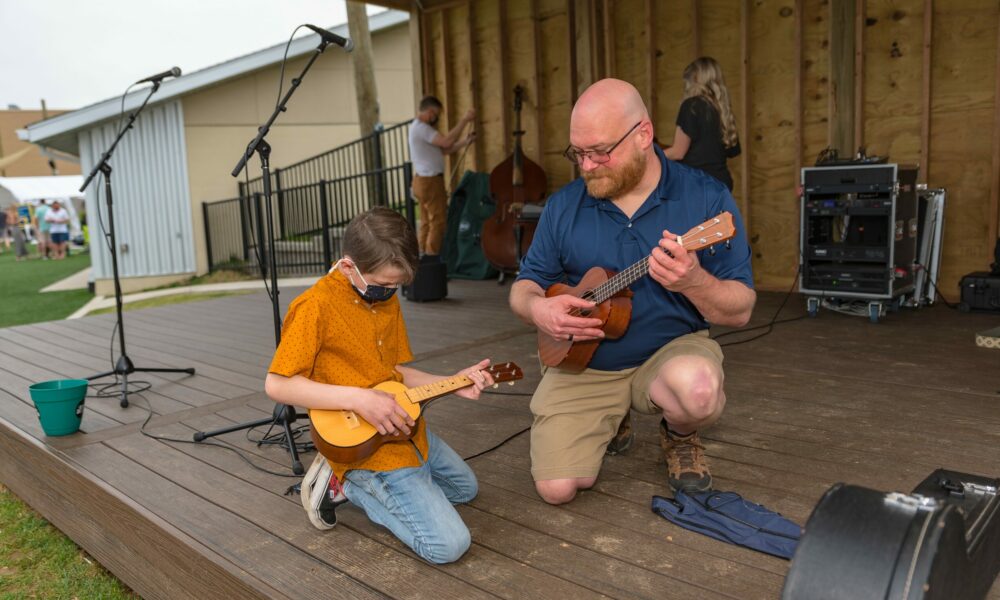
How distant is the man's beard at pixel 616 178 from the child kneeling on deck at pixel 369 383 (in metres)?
0.57

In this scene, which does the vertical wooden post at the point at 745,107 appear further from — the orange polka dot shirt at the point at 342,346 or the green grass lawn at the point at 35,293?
the green grass lawn at the point at 35,293

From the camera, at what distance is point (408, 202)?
6586 mm

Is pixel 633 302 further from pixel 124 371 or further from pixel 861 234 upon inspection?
pixel 861 234

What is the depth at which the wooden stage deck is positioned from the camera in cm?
186

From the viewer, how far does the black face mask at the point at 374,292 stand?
82.0 inches

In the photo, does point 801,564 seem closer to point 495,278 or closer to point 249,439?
point 249,439

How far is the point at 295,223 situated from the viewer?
1145 cm

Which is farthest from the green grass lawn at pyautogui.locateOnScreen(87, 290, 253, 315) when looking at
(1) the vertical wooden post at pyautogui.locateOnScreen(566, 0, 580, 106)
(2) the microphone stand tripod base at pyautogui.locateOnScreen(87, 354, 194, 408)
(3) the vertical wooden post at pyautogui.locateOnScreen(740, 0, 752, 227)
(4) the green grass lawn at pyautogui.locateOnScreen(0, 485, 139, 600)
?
(4) the green grass lawn at pyautogui.locateOnScreen(0, 485, 139, 600)

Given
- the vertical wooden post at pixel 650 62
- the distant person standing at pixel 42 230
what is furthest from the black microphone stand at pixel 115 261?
the distant person standing at pixel 42 230

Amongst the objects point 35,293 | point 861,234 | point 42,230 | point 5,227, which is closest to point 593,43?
point 861,234

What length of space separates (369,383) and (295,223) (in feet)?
32.0

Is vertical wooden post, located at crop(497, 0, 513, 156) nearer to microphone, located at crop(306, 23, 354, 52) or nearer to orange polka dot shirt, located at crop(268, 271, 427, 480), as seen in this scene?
microphone, located at crop(306, 23, 354, 52)

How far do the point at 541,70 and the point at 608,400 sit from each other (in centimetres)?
525

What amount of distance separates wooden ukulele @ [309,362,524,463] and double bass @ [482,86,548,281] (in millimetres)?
4296
